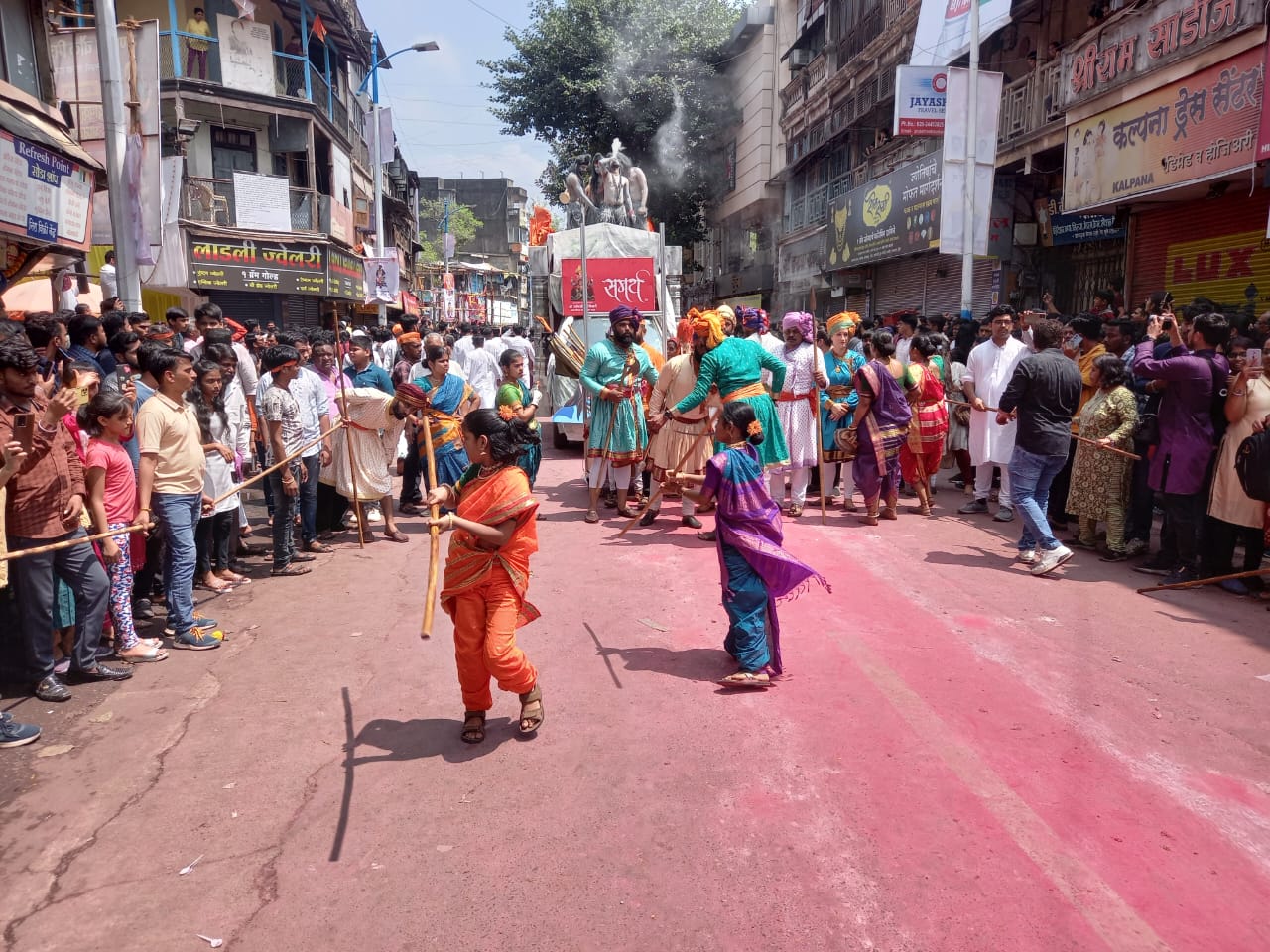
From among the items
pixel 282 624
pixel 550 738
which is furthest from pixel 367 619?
pixel 550 738

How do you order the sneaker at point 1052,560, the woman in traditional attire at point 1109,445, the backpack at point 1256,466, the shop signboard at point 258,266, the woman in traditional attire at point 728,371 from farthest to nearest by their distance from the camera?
the shop signboard at point 258,266, the woman in traditional attire at point 728,371, the woman in traditional attire at point 1109,445, the sneaker at point 1052,560, the backpack at point 1256,466

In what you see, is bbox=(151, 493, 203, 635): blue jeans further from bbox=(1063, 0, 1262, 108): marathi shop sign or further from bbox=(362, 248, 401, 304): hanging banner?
bbox=(362, 248, 401, 304): hanging banner

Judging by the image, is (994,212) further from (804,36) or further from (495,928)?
(495,928)

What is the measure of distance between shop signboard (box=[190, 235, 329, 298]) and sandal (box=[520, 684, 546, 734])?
1899 centimetres

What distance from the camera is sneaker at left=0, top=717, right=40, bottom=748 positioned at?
12.2 ft

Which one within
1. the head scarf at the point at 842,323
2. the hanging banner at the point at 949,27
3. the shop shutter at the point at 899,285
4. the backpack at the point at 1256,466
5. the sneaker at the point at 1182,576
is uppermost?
the hanging banner at the point at 949,27

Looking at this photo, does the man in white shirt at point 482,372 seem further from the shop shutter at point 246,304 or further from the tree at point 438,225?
the tree at point 438,225

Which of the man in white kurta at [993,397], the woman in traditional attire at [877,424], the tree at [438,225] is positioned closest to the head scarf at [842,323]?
the woman in traditional attire at [877,424]

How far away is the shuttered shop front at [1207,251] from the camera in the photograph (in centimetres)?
973

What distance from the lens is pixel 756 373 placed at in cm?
674

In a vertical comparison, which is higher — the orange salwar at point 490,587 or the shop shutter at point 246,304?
the shop shutter at point 246,304

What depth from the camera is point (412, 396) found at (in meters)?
6.89

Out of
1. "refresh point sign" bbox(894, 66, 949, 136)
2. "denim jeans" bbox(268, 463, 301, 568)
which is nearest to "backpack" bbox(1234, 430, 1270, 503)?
"denim jeans" bbox(268, 463, 301, 568)

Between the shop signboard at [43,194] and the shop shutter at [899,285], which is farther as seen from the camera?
the shop shutter at [899,285]
